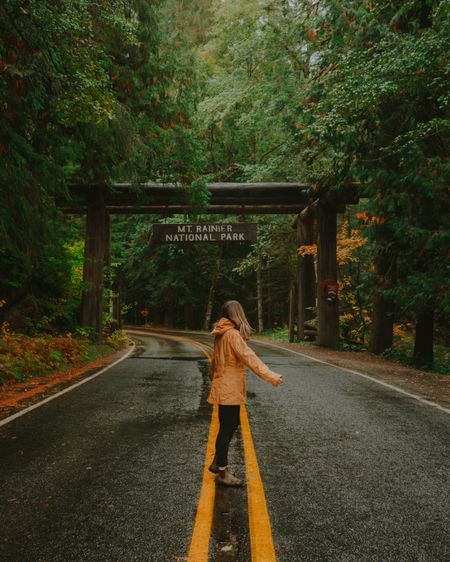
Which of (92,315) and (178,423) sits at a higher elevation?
(92,315)

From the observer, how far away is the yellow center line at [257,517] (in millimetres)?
3020

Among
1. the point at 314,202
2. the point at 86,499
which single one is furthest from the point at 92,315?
the point at 86,499

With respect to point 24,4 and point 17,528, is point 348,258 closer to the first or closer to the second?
point 24,4

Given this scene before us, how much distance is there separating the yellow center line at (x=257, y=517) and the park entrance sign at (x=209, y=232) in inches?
594

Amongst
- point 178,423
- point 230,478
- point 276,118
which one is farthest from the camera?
point 276,118

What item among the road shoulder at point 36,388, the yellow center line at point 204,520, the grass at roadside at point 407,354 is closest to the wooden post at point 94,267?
the road shoulder at point 36,388

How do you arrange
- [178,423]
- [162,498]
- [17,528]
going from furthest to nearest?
1. [178,423]
2. [162,498]
3. [17,528]

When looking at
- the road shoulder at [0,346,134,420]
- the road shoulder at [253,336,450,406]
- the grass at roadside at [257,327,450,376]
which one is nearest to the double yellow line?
the road shoulder at [0,346,134,420]

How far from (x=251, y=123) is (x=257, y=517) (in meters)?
22.6

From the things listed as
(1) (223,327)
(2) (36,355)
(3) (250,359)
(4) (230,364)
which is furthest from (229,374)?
(2) (36,355)

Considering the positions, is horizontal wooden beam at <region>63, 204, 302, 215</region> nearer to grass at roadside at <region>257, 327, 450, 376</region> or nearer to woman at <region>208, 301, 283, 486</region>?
grass at roadside at <region>257, 327, 450, 376</region>

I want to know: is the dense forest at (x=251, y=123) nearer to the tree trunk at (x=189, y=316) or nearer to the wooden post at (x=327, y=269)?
the wooden post at (x=327, y=269)

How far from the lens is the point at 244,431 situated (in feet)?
19.6

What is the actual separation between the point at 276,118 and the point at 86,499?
19.6 meters
